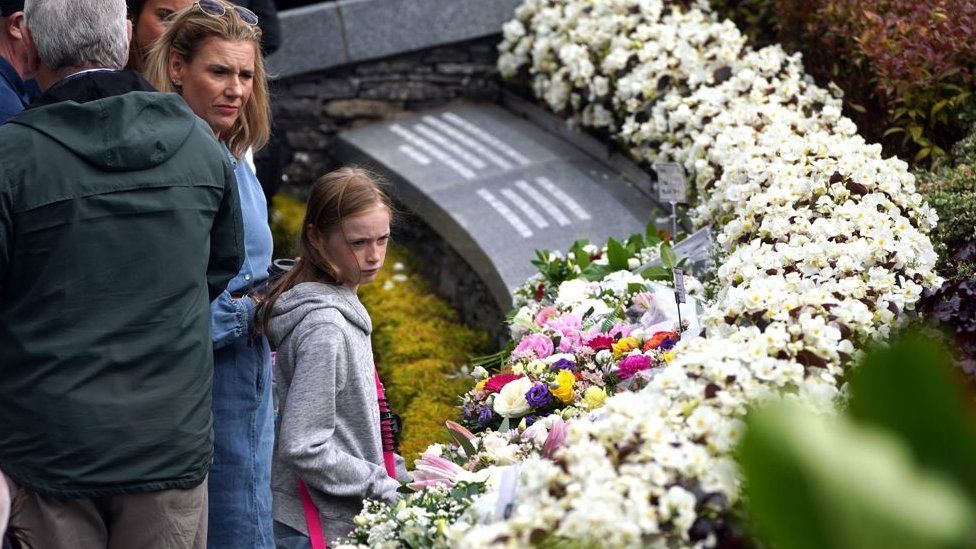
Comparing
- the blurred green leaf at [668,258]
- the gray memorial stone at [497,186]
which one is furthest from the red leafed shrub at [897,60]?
the blurred green leaf at [668,258]

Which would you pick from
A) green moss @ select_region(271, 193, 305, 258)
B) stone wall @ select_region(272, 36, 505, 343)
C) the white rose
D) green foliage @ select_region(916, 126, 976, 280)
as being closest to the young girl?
the white rose

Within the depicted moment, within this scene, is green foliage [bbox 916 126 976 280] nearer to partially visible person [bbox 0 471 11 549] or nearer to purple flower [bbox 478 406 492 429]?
purple flower [bbox 478 406 492 429]

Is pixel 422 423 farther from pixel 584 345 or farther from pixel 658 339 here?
pixel 658 339

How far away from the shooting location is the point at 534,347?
365 cm

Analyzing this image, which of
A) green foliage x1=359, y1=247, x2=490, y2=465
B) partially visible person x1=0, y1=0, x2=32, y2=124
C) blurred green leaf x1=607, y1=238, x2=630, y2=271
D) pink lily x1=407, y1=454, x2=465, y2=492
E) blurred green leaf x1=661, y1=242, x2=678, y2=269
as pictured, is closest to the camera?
pink lily x1=407, y1=454, x2=465, y2=492

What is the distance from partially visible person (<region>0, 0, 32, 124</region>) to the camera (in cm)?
306

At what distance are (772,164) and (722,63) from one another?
4.73 ft

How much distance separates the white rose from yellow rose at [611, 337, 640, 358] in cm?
27

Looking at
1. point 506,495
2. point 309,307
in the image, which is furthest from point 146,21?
point 506,495

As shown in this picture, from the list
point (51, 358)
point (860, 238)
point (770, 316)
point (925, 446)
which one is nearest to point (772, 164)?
point (860, 238)

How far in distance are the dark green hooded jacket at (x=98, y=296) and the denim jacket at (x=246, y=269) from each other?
448 mm

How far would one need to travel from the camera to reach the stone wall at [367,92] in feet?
22.6

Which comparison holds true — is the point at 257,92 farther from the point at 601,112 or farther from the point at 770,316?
the point at 601,112

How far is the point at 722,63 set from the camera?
5.26 metres
